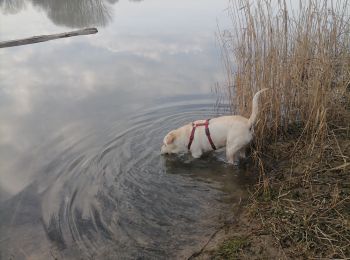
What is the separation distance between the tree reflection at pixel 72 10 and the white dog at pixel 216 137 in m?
12.3

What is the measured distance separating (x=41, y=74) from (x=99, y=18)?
838 cm

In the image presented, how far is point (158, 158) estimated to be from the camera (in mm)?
6270

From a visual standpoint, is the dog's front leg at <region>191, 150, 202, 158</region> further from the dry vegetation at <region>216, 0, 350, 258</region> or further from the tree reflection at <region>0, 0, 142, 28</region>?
the tree reflection at <region>0, 0, 142, 28</region>

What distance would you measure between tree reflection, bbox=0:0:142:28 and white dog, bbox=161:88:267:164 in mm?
12282

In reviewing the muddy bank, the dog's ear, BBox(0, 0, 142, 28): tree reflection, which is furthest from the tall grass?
BBox(0, 0, 142, 28): tree reflection

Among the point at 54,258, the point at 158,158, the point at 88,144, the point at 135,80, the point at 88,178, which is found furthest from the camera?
the point at 135,80

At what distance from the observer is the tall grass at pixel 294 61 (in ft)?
17.6

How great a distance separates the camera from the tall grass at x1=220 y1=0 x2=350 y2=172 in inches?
211

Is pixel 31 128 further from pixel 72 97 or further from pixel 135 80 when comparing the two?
pixel 135 80

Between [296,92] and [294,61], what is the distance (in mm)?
514

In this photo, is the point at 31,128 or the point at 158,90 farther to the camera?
the point at 158,90

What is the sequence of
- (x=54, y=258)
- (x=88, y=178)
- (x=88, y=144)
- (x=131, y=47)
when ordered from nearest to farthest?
(x=54, y=258) < (x=88, y=178) < (x=88, y=144) < (x=131, y=47)

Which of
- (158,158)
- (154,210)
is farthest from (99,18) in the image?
(154,210)

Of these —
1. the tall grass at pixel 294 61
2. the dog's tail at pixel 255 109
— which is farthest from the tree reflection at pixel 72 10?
the dog's tail at pixel 255 109
